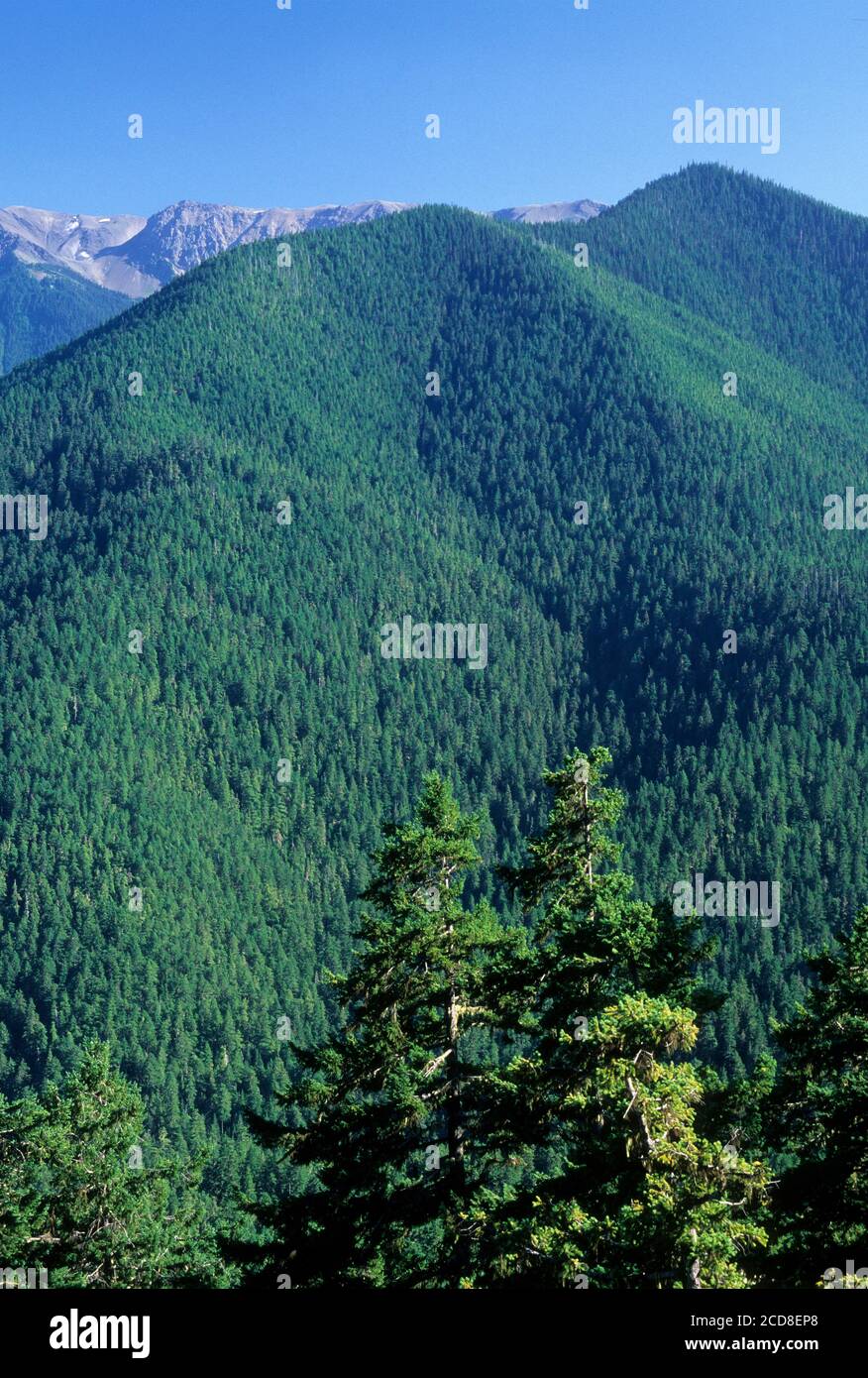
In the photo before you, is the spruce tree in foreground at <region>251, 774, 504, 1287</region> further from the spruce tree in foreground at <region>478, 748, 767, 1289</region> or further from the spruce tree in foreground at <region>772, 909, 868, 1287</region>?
the spruce tree in foreground at <region>772, 909, 868, 1287</region>

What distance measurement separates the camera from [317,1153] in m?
25.9

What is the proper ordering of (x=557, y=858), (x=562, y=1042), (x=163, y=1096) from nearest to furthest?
(x=562, y=1042)
(x=557, y=858)
(x=163, y=1096)

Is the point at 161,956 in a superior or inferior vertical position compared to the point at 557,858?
inferior

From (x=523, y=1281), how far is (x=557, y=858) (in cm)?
860

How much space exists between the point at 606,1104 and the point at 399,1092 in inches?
276

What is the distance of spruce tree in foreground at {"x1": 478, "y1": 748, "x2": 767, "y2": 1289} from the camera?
53.1 ft

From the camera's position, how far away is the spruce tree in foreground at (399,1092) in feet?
81.1

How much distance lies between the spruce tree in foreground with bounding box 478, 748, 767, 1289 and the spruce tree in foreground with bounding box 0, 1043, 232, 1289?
19339mm

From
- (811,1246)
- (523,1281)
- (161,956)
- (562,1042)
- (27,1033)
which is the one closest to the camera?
(523,1281)

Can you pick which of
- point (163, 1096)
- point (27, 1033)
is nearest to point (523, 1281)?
point (163, 1096)

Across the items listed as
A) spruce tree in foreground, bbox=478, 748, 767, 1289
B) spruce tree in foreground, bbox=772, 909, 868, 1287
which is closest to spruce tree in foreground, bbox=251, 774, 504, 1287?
spruce tree in foreground, bbox=478, 748, 767, 1289

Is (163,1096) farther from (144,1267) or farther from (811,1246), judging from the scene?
(811,1246)

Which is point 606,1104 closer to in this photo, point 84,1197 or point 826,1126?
point 826,1126

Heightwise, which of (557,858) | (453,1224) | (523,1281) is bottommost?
(453,1224)
